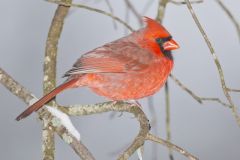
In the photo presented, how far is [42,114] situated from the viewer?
236 centimetres

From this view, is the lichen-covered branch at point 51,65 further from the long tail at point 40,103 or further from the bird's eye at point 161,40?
the bird's eye at point 161,40

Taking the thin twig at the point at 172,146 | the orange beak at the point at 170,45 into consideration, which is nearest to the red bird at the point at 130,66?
the orange beak at the point at 170,45

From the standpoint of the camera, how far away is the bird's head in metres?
2.83

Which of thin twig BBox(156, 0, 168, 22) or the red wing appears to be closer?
the red wing

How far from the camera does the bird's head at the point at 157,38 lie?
2.83m

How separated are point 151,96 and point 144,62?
207mm

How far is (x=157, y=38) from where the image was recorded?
2906 millimetres

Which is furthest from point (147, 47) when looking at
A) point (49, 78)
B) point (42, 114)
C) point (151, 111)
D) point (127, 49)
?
point (42, 114)

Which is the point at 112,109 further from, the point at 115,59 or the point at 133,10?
the point at 133,10

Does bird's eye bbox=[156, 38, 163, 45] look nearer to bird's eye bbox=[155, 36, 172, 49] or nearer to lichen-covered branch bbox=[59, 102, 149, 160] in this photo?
bird's eye bbox=[155, 36, 172, 49]

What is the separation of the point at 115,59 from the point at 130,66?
94 millimetres

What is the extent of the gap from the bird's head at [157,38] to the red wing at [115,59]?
6cm

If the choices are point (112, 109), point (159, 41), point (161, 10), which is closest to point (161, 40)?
point (159, 41)

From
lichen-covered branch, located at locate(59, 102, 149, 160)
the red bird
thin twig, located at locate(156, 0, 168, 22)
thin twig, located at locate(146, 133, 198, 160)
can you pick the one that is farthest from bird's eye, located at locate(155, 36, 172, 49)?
thin twig, located at locate(146, 133, 198, 160)
